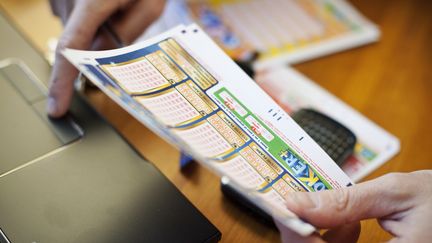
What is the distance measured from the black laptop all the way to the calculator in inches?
8.9

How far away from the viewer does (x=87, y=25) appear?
0.61 m

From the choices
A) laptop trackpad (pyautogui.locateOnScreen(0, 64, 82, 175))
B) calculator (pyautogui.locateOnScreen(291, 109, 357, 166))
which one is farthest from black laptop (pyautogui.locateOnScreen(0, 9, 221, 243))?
calculator (pyautogui.locateOnScreen(291, 109, 357, 166))

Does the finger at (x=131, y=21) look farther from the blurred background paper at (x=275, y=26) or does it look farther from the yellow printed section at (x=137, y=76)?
the yellow printed section at (x=137, y=76)

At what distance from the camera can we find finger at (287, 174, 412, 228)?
44cm

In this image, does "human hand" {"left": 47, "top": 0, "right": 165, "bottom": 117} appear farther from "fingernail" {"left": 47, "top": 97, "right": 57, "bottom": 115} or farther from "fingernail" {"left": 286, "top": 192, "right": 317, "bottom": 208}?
"fingernail" {"left": 286, "top": 192, "right": 317, "bottom": 208}

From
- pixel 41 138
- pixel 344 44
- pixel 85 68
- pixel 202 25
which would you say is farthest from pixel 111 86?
pixel 344 44

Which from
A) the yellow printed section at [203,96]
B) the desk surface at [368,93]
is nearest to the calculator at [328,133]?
the desk surface at [368,93]

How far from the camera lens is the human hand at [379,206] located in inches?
17.2

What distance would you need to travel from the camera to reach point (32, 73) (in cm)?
63

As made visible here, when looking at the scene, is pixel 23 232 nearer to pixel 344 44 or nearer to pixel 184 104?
pixel 184 104

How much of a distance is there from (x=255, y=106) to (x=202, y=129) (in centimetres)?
8

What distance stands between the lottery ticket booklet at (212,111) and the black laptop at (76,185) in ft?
0.28

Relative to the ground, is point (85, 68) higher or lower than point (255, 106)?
higher

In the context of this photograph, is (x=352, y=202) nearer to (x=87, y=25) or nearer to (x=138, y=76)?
(x=138, y=76)
